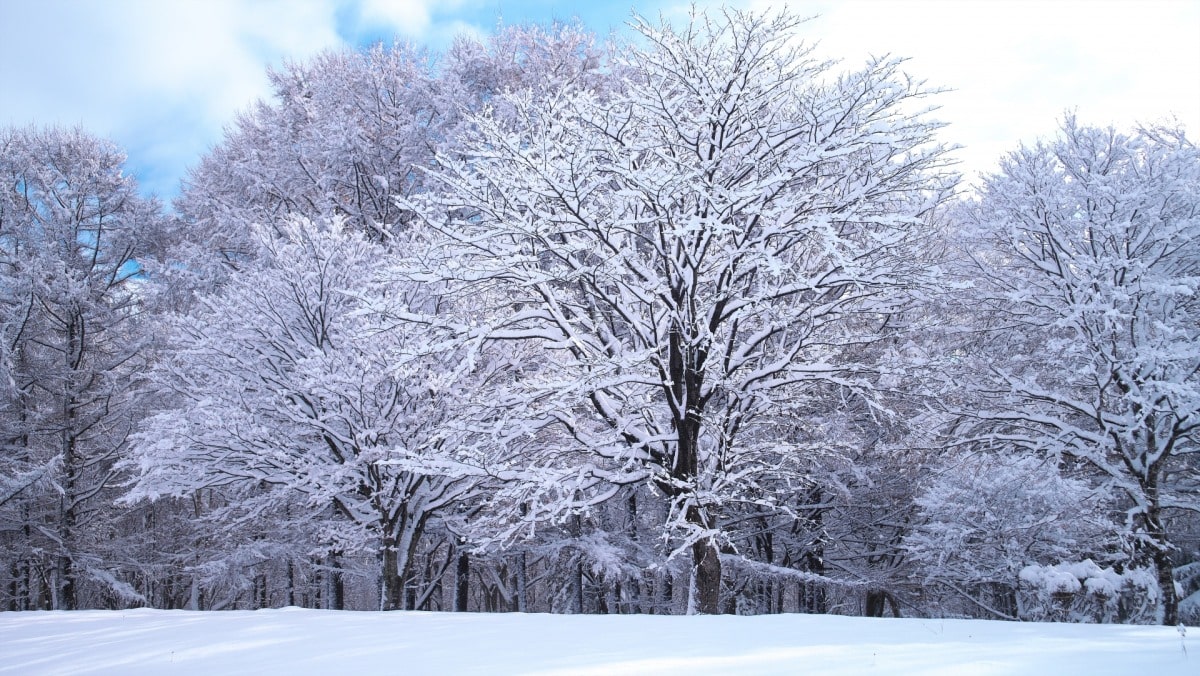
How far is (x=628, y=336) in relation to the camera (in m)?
13.1

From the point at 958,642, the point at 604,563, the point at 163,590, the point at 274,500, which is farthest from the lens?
the point at 163,590

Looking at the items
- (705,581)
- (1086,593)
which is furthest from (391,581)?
(1086,593)

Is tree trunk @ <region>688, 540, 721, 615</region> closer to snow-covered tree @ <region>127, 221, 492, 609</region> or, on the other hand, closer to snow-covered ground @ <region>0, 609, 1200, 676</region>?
snow-covered ground @ <region>0, 609, 1200, 676</region>

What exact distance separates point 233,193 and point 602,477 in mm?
15738

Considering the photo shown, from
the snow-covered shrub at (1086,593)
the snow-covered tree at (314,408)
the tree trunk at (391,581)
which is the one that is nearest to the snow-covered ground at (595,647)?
the snow-covered shrub at (1086,593)

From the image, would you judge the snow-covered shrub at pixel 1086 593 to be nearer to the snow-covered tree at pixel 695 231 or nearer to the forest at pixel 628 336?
the forest at pixel 628 336

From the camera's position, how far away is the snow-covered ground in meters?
3.68

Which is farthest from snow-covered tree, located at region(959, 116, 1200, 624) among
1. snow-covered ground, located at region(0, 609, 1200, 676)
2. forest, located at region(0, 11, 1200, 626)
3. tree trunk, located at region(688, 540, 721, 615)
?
snow-covered ground, located at region(0, 609, 1200, 676)

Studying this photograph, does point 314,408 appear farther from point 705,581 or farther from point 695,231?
point 695,231

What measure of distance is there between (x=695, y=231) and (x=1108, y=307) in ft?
22.6

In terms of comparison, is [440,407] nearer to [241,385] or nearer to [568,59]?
[241,385]

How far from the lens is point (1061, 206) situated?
39.1ft

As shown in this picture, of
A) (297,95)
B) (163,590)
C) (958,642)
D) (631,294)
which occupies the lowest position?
(163,590)

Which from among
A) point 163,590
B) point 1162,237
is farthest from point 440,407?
point 163,590
